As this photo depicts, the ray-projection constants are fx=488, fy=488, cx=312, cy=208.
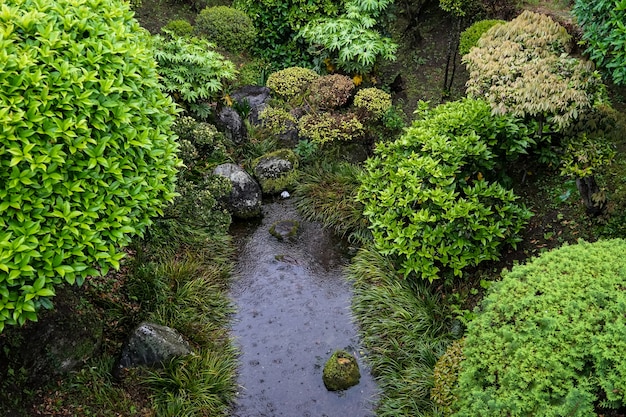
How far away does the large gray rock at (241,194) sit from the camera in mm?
7691

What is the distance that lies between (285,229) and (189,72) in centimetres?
304

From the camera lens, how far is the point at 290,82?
346 inches

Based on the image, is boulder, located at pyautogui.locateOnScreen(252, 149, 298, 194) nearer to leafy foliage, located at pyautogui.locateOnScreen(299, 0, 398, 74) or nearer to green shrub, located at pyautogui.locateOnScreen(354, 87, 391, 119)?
green shrub, located at pyautogui.locateOnScreen(354, 87, 391, 119)

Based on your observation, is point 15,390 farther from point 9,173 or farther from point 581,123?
point 581,123

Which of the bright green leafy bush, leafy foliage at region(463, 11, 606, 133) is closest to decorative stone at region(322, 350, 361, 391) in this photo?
the bright green leafy bush

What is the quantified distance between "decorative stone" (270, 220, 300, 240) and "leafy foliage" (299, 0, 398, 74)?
134 inches

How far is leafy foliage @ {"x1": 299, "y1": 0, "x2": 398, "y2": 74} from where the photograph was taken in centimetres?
902

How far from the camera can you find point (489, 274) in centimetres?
596

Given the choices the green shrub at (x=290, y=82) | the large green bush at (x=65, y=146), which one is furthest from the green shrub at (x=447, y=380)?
the green shrub at (x=290, y=82)

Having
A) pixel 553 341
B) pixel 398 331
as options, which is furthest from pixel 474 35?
pixel 553 341

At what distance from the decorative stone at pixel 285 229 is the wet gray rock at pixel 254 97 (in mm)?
2365

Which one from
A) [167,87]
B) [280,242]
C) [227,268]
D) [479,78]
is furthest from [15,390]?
[479,78]

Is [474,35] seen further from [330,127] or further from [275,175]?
[275,175]

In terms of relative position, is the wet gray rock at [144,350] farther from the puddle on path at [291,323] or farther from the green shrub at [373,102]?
the green shrub at [373,102]
